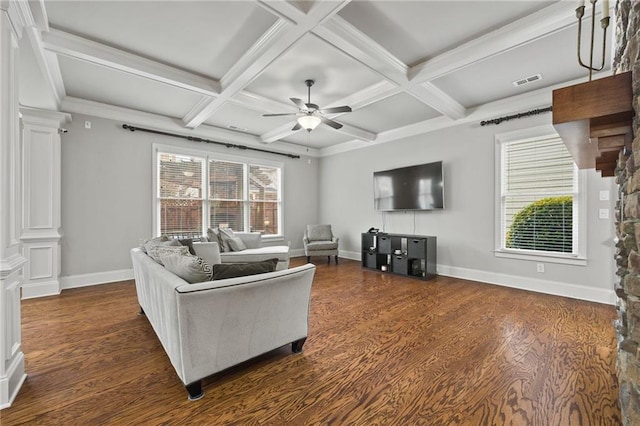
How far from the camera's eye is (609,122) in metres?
1.25

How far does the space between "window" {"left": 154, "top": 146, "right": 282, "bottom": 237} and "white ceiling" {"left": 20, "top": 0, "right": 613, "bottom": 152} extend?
1.20 meters

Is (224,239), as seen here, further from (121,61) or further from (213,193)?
(121,61)

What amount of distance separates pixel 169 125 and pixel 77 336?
12.6 ft

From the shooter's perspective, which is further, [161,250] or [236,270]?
[161,250]

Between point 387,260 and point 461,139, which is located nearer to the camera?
point 461,139

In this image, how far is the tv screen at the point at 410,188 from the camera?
5152 mm

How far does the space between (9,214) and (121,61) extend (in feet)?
6.93

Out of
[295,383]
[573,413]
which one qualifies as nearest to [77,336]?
[295,383]

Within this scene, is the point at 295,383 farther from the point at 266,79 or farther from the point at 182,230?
the point at 182,230

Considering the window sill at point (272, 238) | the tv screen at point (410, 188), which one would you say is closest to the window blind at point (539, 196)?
the tv screen at point (410, 188)

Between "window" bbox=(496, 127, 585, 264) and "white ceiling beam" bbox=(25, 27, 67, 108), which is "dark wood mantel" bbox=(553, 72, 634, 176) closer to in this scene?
"window" bbox=(496, 127, 585, 264)

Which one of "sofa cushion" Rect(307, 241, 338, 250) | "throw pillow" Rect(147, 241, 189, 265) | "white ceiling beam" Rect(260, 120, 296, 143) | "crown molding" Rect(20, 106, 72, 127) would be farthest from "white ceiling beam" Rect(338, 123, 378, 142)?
"crown molding" Rect(20, 106, 72, 127)

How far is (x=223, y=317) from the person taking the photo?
182 centimetres

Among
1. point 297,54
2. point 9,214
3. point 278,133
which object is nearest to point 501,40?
point 297,54
